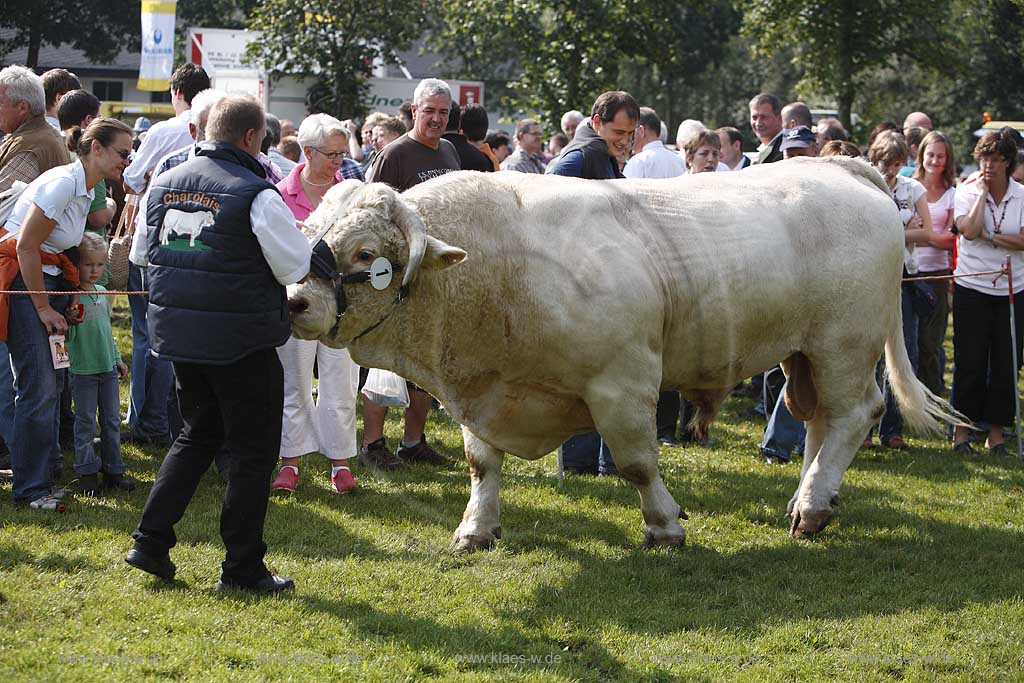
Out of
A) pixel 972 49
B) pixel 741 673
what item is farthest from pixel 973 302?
pixel 972 49

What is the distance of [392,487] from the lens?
7.75 meters

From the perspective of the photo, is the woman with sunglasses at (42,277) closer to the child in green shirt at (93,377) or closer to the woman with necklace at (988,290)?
the child in green shirt at (93,377)

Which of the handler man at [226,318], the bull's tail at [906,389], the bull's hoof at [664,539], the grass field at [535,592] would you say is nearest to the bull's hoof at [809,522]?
the grass field at [535,592]

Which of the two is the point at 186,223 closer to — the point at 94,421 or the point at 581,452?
the point at 94,421

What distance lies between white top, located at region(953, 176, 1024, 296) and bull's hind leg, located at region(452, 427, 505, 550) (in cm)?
474

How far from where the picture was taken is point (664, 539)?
644 centimetres

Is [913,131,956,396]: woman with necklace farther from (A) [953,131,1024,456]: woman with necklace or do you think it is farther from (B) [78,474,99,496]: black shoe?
(B) [78,474,99,496]: black shoe

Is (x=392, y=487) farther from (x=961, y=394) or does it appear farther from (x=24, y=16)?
(x=24, y=16)

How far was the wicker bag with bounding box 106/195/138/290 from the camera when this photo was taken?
7.96 metres

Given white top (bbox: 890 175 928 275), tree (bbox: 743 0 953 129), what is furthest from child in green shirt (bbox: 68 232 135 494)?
tree (bbox: 743 0 953 129)

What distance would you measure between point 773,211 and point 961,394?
386cm

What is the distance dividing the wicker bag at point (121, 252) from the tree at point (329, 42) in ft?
57.0

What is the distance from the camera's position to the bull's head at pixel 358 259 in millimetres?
5395

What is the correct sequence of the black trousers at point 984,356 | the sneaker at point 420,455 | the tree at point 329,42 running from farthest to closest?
the tree at point 329,42
the black trousers at point 984,356
the sneaker at point 420,455
